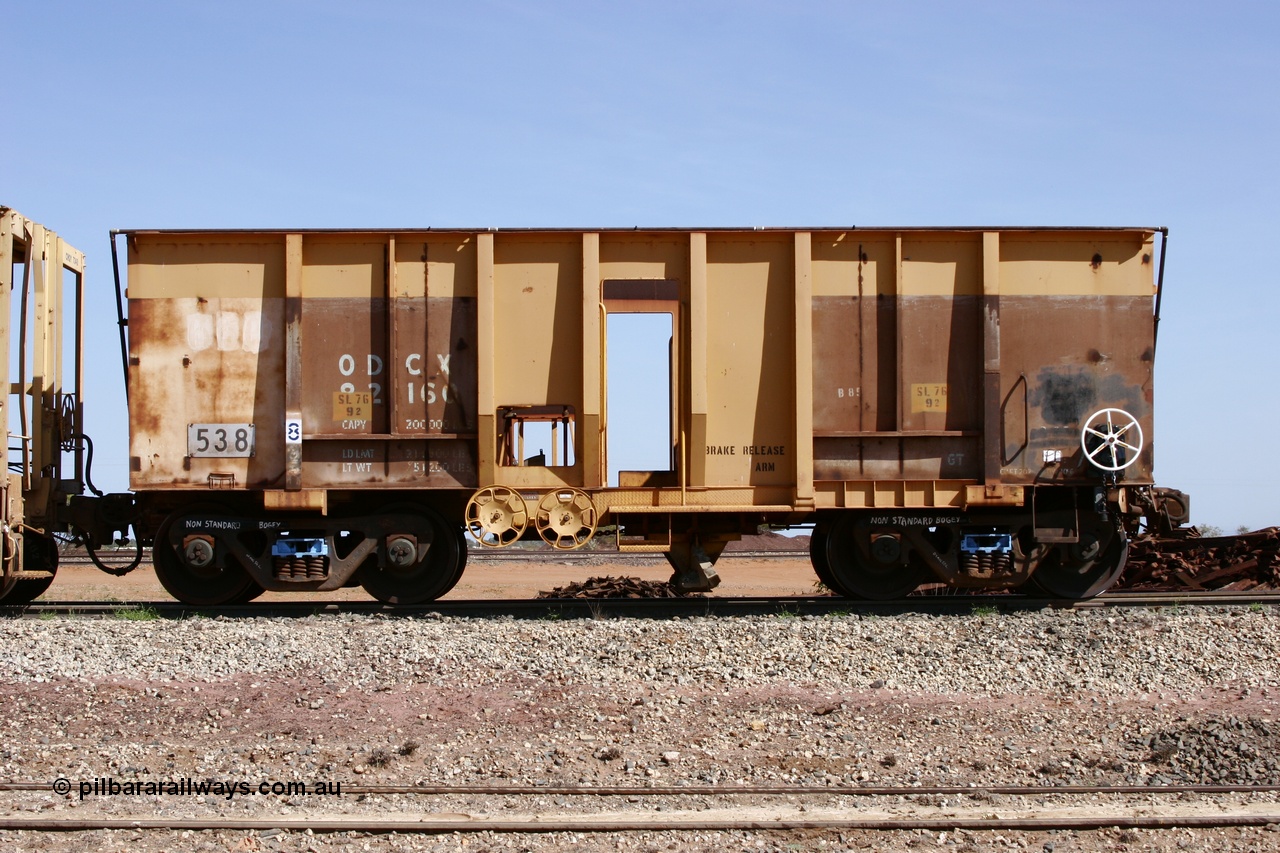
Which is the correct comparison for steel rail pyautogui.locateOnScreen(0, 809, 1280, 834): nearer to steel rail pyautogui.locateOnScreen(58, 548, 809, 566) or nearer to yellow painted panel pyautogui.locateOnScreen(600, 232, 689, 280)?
yellow painted panel pyautogui.locateOnScreen(600, 232, 689, 280)

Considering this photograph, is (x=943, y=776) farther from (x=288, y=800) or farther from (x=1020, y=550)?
(x=1020, y=550)

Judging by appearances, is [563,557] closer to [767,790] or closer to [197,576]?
[197,576]

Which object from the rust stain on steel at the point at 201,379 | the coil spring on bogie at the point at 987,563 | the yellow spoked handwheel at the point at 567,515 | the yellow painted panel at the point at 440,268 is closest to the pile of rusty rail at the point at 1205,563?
the coil spring on bogie at the point at 987,563

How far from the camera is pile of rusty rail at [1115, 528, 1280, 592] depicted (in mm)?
12984

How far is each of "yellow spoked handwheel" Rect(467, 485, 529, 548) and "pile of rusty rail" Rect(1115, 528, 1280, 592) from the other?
25.2 ft

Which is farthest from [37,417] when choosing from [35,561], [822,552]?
[822,552]

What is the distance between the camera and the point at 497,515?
35.2ft

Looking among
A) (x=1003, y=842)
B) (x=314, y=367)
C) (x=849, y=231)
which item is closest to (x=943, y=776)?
(x=1003, y=842)

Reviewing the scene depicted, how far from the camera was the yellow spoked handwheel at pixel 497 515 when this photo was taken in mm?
10680

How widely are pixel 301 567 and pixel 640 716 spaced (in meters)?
4.98

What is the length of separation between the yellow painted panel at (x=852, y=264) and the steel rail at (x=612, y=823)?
6.35m

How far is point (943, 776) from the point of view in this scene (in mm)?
6410

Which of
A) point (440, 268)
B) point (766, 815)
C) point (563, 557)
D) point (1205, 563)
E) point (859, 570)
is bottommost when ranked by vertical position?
point (563, 557)

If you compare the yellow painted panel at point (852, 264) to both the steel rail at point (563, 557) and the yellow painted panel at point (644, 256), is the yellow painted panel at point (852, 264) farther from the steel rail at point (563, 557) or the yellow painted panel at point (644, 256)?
the steel rail at point (563, 557)
